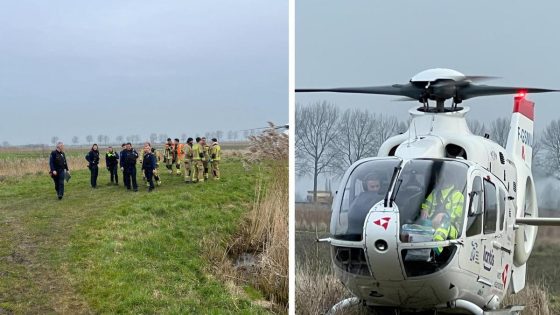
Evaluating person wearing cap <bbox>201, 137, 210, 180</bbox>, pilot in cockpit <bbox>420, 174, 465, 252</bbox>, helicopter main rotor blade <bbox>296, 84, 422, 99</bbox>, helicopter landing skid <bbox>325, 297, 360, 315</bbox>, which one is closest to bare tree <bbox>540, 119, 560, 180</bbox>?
helicopter main rotor blade <bbox>296, 84, 422, 99</bbox>

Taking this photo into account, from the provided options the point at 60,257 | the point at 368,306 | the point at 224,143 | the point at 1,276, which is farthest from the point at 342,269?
the point at 1,276

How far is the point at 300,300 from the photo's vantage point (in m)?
4.77

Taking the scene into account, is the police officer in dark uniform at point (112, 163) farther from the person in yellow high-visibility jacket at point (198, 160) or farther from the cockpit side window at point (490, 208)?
the cockpit side window at point (490, 208)

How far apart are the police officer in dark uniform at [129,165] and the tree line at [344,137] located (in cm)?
115

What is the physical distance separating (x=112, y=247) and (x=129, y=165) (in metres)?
0.55

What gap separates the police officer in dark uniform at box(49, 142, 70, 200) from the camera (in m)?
4.19

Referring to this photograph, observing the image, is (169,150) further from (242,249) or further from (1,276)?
(1,276)

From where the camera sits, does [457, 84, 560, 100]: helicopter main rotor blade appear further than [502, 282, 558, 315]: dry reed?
No

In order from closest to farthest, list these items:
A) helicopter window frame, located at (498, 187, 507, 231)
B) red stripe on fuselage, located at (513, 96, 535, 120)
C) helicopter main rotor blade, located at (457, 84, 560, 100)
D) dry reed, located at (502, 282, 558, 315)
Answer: helicopter window frame, located at (498, 187, 507, 231) < helicopter main rotor blade, located at (457, 84, 560, 100) < dry reed, located at (502, 282, 558, 315) < red stripe on fuselage, located at (513, 96, 535, 120)

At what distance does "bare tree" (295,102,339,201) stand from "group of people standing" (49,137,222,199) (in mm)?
636

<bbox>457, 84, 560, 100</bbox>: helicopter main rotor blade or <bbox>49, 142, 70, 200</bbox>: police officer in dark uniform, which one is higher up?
<bbox>457, 84, 560, 100</bbox>: helicopter main rotor blade

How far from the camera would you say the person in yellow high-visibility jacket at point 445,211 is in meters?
3.88

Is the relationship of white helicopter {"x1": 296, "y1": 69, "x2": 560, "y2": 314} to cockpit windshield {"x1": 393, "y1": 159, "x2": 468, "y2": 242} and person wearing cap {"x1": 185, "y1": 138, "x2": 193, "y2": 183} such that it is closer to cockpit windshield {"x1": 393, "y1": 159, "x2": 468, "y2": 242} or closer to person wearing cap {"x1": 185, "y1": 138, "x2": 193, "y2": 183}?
cockpit windshield {"x1": 393, "y1": 159, "x2": 468, "y2": 242}

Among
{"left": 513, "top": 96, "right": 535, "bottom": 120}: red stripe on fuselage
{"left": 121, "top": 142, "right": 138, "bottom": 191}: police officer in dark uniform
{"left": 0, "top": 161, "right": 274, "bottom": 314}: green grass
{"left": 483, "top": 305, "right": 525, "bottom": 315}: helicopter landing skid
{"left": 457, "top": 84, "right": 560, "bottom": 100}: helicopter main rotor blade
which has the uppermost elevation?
{"left": 457, "top": 84, "right": 560, "bottom": 100}: helicopter main rotor blade
